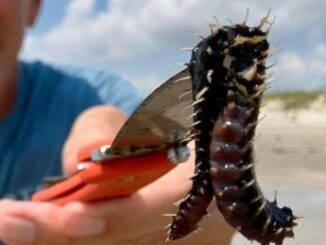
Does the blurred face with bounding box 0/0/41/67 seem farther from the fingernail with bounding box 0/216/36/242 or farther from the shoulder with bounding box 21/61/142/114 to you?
the fingernail with bounding box 0/216/36/242

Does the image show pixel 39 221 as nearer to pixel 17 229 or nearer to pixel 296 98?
pixel 17 229

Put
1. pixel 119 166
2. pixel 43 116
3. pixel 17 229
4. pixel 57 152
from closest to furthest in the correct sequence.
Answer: pixel 119 166
pixel 17 229
pixel 57 152
pixel 43 116

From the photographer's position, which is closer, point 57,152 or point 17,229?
point 17,229

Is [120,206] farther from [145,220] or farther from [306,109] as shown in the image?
[306,109]

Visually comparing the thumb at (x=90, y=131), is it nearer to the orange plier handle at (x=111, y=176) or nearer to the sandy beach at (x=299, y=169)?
the orange plier handle at (x=111, y=176)

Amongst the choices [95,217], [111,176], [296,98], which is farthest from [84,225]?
[296,98]

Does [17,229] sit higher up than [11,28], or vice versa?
[11,28]

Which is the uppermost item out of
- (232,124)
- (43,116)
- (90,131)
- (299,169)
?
(299,169)

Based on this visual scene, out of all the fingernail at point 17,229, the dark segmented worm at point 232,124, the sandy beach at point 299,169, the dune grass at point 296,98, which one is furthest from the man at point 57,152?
the dune grass at point 296,98

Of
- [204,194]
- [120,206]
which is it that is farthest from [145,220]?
[204,194]

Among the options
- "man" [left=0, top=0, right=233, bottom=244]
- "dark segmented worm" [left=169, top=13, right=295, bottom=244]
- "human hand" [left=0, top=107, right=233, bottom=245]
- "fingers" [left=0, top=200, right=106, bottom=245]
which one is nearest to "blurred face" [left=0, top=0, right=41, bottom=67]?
"man" [left=0, top=0, right=233, bottom=244]
